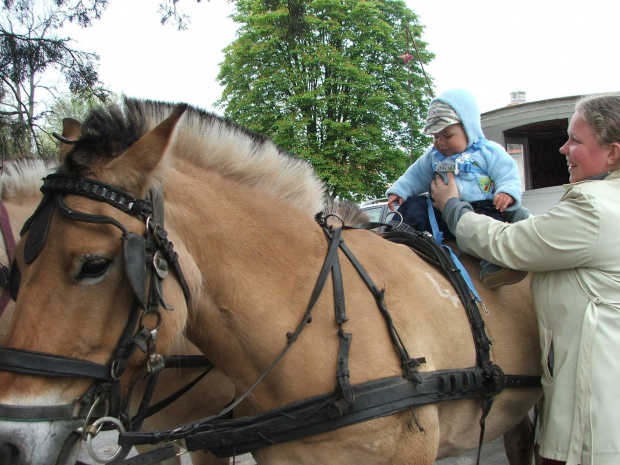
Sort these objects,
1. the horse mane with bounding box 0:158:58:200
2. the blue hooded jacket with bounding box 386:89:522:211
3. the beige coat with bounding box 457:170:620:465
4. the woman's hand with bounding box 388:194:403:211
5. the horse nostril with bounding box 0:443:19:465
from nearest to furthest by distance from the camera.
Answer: the horse nostril with bounding box 0:443:19:465 < the beige coat with bounding box 457:170:620:465 < the blue hooded jacket with bounding box 386:89:522:211 < the horse mane with bounding box 0:158:58:200 < the woman's hand with bounding box 388:194:403:211

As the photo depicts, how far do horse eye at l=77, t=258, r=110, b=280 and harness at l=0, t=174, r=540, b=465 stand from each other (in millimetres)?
93

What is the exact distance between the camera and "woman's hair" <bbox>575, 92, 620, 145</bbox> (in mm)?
1897

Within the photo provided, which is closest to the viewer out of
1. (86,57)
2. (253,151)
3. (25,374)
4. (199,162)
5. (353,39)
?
(25,374)

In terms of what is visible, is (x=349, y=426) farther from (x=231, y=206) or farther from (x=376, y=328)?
(x=231, y=206)

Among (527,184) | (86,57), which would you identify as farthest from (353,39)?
(86,57)

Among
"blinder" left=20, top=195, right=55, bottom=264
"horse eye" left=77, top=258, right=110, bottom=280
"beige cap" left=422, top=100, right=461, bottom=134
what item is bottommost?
"horse eye" left=77, top=258, right=110, bottom=280

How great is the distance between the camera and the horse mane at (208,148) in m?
1.51

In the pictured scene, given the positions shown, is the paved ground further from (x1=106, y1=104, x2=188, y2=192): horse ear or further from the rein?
(x1=106, y1=104, x2=188, y2=192): horse ear

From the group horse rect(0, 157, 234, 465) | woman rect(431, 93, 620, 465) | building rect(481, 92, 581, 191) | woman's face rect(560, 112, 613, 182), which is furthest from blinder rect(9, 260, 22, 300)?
building rect(481, 92, 581, 191)

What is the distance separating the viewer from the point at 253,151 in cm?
183

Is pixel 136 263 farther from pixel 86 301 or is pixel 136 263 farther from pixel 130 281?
pixel 86 301

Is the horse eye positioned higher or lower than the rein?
higher

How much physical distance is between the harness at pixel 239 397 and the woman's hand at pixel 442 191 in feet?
1.58

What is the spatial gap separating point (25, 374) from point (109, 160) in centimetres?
68
